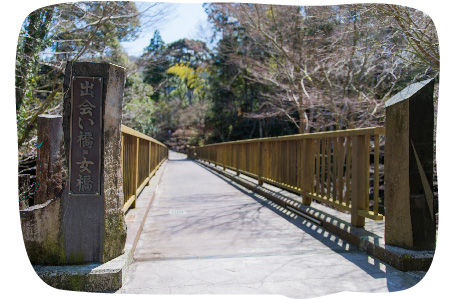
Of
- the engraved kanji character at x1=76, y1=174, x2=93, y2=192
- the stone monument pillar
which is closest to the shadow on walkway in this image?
the stone monument pillar

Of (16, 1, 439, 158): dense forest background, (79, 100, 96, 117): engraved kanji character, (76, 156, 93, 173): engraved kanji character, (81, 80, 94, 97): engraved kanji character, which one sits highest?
(16, 1, 439, 158): dense forest background

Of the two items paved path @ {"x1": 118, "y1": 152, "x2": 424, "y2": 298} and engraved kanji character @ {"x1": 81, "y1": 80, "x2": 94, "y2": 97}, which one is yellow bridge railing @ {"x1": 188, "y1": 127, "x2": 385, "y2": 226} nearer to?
paved path @ {"x1": 118, "y1": 152, "x2": 424, "y2": 298}

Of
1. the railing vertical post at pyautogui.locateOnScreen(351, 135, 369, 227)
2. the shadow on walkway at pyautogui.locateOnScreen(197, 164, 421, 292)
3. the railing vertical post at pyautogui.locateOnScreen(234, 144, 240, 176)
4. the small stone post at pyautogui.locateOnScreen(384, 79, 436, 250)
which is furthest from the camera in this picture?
the railing vertical post at pyautogui.locateOnScreen(234, 144, 240, 176)

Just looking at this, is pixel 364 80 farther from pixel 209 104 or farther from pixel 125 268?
pixel 209 104

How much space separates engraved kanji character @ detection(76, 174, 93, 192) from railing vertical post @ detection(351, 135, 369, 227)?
261cm

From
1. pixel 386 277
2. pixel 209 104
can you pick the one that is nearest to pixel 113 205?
pixel 386 277

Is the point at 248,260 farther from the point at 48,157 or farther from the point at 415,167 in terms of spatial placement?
the point at 48,157

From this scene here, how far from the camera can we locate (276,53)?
12.4 meters

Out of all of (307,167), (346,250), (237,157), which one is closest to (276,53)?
(237,157)

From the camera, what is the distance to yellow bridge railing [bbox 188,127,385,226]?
3.53m

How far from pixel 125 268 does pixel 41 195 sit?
1767mm

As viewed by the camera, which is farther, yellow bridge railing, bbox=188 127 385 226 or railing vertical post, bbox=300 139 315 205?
railing vertical post, bbox=300 139 315 205

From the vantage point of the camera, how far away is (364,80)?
36.2ft

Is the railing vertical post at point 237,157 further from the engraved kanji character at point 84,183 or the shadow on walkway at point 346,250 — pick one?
the engraved kanji character at point 84,183
